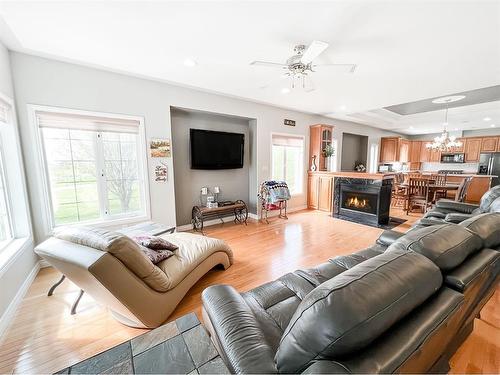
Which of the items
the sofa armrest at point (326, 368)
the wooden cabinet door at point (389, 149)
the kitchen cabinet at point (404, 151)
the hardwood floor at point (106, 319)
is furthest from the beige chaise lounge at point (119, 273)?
the kitchen cabinet at point (404, 151)

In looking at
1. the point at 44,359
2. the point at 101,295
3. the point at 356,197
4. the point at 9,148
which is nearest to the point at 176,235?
the point at 101,295

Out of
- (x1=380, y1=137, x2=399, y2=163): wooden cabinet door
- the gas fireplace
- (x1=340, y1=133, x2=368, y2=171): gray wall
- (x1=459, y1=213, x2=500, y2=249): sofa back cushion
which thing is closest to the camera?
(x1=459, y1=213, x2=500, y2=249): sofa back cushion

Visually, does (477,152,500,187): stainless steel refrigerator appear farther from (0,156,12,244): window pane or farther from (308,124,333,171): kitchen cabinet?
(0,156,12,244): window pane

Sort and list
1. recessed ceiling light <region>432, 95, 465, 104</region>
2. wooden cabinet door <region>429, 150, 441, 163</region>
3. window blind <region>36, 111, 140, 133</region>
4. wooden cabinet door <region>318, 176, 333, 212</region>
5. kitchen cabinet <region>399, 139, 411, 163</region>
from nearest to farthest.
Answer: window blind <region>36, 111, 140, 133</region> < recessed ceiling light <region>432, 95, 465, 104</region> < wooden cabinet door <region>318, 176, 333, 212</region> < kitchen cabinet <region>399, 139, 411, 163</region> < wooden cabinet door <region>429, 150, 441, 163</region>

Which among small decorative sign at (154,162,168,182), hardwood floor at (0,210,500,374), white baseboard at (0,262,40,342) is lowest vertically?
hardwood floor at (0,210,500,374)

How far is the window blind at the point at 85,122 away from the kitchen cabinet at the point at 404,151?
897cm

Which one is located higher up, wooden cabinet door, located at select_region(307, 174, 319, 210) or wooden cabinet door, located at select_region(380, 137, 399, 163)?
wooden cabinet door, located at select_region(380, 137, 399, 163)

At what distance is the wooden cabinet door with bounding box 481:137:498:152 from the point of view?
7125mm

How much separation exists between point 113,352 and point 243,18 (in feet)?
8.02

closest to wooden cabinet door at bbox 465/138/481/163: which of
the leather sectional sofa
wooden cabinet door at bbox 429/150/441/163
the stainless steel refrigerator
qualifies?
the stainless steel refrigerator

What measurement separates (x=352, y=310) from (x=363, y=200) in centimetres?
461

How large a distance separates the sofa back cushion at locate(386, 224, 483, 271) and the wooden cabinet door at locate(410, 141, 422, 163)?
9537 mm

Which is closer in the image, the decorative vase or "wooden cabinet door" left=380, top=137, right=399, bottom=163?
the decorative vase

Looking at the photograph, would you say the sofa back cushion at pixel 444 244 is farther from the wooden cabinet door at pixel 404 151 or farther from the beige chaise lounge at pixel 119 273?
the wooden cabinet door at pixel 404 151
